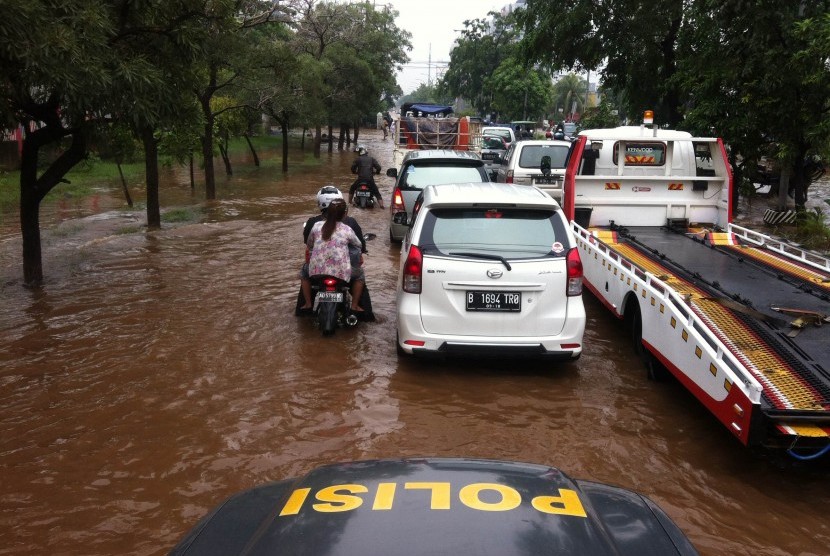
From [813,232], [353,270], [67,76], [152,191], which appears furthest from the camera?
[152,191]

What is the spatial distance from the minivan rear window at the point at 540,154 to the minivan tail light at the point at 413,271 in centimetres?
905

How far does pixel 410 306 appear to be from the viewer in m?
6.32

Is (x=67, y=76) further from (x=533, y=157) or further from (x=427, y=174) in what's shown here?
(x=533, y=157)

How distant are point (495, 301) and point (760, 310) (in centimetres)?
214

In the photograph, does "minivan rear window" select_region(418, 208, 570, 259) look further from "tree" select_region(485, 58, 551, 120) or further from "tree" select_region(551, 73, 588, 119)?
"tree" select_region(551, 73, 588, 119)

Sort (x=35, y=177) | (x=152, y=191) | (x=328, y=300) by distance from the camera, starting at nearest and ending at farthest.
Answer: (x=328, y=300)
(x=35, y=177)
(x=152, y=191)

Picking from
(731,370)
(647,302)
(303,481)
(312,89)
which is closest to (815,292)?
(647,302)

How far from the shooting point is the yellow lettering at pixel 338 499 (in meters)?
2.12

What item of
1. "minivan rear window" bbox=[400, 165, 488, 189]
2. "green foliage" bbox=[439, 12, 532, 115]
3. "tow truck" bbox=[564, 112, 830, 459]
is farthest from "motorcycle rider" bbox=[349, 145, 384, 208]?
"green foliage" bbox=[439, 12, 532, 115]

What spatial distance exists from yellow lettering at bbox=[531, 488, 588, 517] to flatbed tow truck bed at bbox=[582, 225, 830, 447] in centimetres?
257

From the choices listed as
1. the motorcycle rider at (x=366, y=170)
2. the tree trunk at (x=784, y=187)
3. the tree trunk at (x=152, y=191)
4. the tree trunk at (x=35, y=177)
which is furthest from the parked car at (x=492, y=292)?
the tree trunk at (x=784, y=187)

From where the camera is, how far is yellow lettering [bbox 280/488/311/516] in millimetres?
2156

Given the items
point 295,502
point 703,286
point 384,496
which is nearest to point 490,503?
point 384,496

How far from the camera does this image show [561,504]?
2.17 metres
